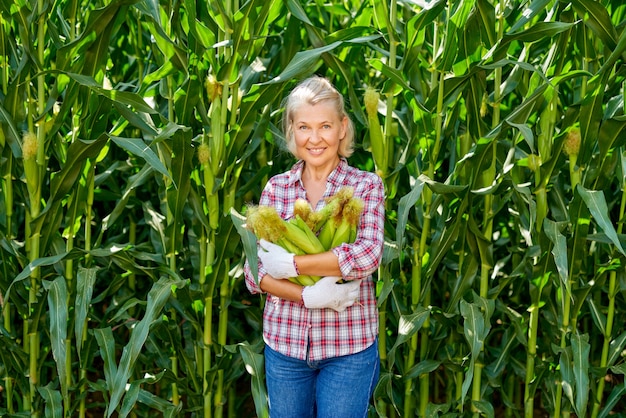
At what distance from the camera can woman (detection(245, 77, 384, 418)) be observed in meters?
2.42

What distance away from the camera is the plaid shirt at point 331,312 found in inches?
98.9

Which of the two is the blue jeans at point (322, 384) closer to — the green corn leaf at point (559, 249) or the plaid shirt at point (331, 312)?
the plaid shirt at point (331, 312)

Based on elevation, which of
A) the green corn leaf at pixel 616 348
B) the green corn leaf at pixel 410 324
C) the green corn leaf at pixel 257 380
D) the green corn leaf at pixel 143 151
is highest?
the green corn leaf at pixel 143 151

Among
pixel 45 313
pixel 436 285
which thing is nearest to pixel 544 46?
pixel 436 285

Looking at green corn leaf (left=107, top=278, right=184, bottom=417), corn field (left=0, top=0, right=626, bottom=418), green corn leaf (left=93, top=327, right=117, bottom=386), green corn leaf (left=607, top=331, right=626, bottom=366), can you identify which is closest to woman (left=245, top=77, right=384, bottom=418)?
corn field (left=0, top=0, right=626, bottom=418)

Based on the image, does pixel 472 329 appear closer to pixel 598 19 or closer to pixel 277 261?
pixel 277 261

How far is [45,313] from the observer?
3199 mm

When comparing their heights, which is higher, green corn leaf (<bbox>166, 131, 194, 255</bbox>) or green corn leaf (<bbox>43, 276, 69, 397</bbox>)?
green corn leaf (<bbox>166, 131, 194, 255</bbox>)

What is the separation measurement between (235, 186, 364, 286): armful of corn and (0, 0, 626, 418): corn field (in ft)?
1.03

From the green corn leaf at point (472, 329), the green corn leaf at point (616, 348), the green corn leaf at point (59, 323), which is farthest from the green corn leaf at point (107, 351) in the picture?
the green corn leaf at point (616, 348)

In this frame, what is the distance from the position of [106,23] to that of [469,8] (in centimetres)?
134

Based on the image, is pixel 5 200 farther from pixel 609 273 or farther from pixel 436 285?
pixel 609 273

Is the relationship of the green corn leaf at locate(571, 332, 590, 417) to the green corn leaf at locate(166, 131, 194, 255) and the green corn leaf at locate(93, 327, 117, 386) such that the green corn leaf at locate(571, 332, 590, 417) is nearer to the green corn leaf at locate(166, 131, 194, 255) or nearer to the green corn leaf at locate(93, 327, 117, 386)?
the green corn leaf at locate(166, 131, 194, 255)

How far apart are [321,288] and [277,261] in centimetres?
16
